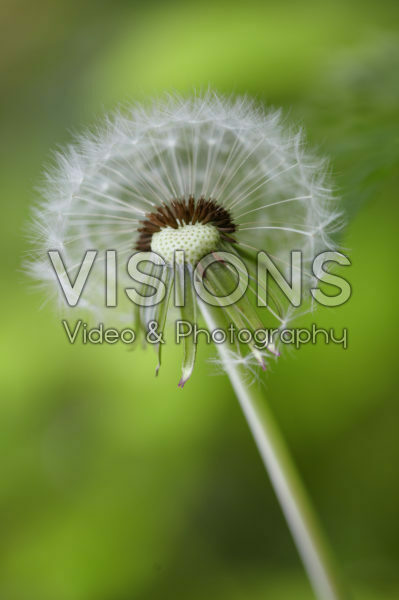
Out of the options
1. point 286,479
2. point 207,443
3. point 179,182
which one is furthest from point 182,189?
point 207,443

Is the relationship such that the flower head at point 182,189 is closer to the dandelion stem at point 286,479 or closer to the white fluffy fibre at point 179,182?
the white fluffy fibre at point 179,182

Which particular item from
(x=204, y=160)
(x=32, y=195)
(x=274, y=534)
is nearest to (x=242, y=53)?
(x=32, y=195)

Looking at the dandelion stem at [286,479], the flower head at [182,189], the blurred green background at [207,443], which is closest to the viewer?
the dandelion stem at [286,479]


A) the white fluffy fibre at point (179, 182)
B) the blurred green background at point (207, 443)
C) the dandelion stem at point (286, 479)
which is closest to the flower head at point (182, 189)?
the white fluffy fibre at point (179, 182)

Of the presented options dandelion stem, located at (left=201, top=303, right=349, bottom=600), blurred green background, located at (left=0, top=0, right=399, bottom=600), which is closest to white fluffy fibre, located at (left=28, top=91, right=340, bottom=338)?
dandelion stem, located at (left=201, top=303, right=349, bottom=600)

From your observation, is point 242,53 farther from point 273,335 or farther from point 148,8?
point 273,335

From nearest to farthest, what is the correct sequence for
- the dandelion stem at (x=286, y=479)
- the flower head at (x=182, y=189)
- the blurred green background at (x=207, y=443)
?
the dandelion stem at (x=286, y=479) → the flower head at (x=182, y=189) → the blurred green background at (x=207, y=443)

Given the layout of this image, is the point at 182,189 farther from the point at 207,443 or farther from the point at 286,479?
the point at 207,443
